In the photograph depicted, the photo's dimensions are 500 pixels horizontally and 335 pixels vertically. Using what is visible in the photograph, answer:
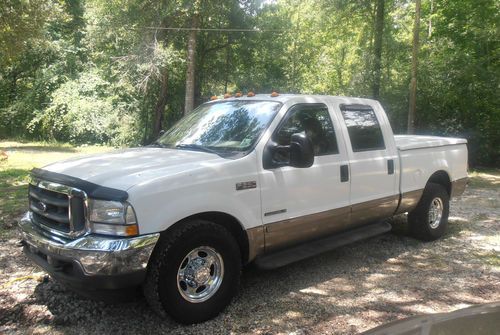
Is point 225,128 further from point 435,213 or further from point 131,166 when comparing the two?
point 435,213

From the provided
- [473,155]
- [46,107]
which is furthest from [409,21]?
[46,107]

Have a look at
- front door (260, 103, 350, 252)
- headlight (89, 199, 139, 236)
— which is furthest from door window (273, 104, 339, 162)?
headlight (89, 199, 139, 236)

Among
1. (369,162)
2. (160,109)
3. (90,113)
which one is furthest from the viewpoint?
(90,113)

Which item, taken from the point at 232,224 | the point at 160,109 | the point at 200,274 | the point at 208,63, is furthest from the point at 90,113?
the point at 200,274

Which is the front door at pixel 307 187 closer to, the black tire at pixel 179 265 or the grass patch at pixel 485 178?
the black tire at pixel 179 265

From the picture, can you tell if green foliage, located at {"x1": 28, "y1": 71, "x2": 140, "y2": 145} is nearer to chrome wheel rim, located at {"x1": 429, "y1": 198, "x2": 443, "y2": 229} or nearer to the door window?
chrome wheel rim, located at {"x1": 429, "y1": 198, "x2": 443, "y2": 229}

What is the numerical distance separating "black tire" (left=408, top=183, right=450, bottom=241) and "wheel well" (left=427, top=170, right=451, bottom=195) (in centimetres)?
9

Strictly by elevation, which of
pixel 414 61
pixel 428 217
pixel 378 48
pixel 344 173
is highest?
pixel 378 48

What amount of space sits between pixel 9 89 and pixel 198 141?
26.7m

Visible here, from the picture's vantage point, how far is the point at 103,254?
3.15 metres

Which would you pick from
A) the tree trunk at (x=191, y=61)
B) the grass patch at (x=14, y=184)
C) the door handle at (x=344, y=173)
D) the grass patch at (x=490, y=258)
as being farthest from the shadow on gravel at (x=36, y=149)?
the grass patch at (x=490, y=258)

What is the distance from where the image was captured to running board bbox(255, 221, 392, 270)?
4180mm

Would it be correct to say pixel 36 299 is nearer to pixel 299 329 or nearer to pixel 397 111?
pixel 299 329

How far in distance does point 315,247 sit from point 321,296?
517 millimetres
